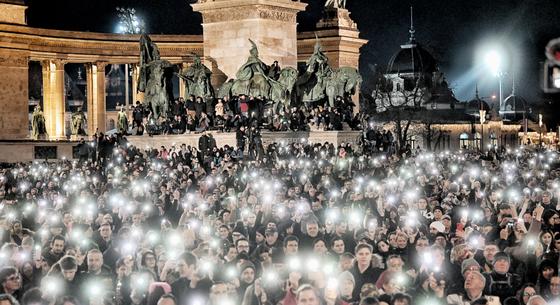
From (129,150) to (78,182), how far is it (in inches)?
386

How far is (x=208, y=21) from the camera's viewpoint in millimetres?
49062

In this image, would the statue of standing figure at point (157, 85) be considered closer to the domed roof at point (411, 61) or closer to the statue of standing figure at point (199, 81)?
the statue of standing figure at point (199, 81)

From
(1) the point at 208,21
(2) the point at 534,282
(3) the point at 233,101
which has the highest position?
(1) the point at 208,21

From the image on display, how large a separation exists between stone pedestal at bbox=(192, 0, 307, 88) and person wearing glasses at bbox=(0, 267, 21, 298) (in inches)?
1392

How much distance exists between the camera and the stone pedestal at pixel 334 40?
7919 cm

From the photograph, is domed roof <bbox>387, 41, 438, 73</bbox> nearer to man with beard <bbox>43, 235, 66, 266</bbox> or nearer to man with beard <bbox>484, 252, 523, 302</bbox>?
man with beard <bbox>43, 235, 66, 266</bbox>

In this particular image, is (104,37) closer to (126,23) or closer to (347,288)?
(126,23)

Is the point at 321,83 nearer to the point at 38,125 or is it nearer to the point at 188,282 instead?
the point at 38,125

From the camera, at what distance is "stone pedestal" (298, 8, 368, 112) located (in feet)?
260

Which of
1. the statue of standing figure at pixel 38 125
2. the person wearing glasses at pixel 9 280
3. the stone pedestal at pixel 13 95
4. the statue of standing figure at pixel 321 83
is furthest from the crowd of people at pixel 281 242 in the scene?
the stone pedestal at pixel 13 95

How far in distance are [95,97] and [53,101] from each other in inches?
152

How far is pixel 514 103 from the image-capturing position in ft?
582

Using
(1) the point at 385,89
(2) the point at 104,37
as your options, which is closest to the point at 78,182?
(2) the point at 104,37

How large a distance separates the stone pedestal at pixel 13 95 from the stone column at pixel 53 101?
6349 millimetres
